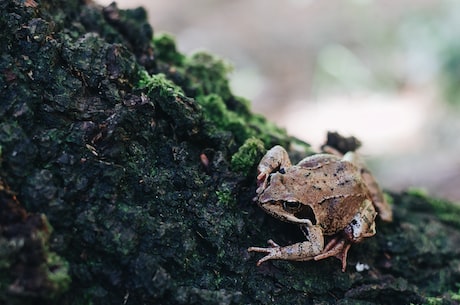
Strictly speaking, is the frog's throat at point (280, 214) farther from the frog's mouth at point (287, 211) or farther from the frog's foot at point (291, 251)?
the frog's foot at point (291, 251)

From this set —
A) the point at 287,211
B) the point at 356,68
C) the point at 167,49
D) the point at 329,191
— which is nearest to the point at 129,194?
the point at 287,211

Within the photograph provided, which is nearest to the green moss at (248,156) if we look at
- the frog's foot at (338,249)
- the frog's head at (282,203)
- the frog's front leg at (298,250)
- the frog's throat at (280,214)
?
the frog's head at (282,203)

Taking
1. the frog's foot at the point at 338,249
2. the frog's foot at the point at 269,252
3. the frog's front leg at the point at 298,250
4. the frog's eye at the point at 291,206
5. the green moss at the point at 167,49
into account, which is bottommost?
the frog's foot at the point at 269,252

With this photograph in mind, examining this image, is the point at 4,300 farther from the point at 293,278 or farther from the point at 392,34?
the point at 392,34

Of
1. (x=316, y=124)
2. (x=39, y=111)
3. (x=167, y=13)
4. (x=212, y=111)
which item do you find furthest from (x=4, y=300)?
(x=167, y=13)

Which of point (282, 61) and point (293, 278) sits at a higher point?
point (282, 61)

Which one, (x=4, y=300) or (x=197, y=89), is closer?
(x=4, y=300)

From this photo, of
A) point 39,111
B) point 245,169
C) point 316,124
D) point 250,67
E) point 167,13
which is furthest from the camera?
point 167,13

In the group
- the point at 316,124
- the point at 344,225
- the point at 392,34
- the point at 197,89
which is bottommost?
the point at 344,225
